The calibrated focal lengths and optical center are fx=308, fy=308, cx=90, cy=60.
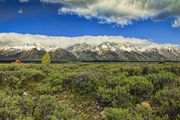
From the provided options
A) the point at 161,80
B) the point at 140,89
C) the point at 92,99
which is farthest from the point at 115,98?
the point at 161,80

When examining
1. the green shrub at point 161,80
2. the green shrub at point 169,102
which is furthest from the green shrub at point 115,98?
the green shrub at point 161,80

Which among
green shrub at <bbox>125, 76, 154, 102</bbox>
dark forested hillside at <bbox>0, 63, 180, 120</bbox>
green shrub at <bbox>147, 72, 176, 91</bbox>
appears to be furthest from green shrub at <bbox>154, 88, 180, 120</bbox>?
green shrub at <bbox>147, 72, 176, 91</bbox>

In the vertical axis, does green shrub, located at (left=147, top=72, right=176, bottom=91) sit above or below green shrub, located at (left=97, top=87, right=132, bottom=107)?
above

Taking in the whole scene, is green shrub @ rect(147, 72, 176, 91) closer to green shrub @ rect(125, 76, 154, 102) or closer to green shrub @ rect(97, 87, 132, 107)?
green shrub @ rect(125, 76, 154, 102)

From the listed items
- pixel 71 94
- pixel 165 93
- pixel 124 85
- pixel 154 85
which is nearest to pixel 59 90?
pixel 71 94

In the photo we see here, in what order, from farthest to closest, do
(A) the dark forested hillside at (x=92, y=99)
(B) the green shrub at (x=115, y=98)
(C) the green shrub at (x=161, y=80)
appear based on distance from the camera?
(C) the green shrub at (x=161, y=80)
(B) the green shrub at (x=115, y=98)
(A) the dark forested hillside at (x=92, y=99)

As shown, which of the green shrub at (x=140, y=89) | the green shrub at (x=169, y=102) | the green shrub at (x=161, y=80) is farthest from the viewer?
the green shrub at (x=161, y=80)

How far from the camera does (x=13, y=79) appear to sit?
24.5 metres

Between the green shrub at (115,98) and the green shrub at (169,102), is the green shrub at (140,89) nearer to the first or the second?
the green shrub at (115,98)

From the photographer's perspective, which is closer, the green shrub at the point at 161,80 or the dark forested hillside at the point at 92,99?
the dark forested hillside at the point at 92,99

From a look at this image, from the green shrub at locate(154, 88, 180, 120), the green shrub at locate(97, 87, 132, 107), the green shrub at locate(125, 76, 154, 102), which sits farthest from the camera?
the green shrub at locate(125, 76, 154, 102)

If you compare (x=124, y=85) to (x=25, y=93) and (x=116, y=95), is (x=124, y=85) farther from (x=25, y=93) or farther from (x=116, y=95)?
(x=25, y=93)

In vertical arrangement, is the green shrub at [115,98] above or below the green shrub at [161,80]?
below

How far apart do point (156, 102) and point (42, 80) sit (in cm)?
1238
